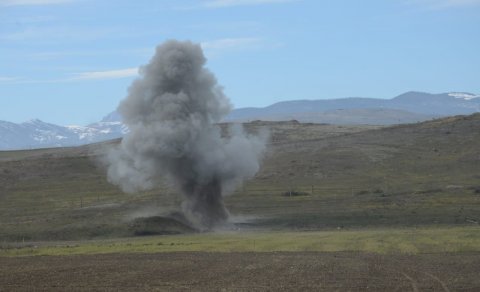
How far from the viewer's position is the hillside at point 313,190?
89.8 m

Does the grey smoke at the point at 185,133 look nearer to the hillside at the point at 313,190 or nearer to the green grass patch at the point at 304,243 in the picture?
the hillside at the point at 313,190

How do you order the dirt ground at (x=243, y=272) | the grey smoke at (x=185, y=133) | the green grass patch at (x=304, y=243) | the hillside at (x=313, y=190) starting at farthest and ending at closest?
the grey smoke at (x=185, y=133) < the hillside at (x=313, y=190) < the green grass patch at (x=304, y=243) < the dirt ground at (x=243, y=272)

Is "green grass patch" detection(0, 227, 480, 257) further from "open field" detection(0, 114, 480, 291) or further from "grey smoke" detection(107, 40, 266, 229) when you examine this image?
"grey smoke" detection(107, 40, 266, 229)

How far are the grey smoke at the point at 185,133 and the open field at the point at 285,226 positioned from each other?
4397 millimetres

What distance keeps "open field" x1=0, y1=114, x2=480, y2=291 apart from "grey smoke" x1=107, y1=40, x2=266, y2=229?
4.40 metres

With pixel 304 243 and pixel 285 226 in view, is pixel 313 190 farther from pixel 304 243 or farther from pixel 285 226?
pixel 304 243

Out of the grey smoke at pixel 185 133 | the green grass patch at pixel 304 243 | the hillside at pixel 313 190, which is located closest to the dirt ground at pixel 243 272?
the green grass patch at pixel 304 243

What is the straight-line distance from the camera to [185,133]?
314 feet

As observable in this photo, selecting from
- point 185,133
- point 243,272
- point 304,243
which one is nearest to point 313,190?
point 185,133

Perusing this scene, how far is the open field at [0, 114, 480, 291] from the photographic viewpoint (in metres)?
49.9

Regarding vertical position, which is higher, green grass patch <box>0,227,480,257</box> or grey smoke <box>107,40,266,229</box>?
grey smoke <box>107,40,266,229</box>

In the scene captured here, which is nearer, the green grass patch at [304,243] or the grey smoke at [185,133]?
the green grass patch at [304,243]

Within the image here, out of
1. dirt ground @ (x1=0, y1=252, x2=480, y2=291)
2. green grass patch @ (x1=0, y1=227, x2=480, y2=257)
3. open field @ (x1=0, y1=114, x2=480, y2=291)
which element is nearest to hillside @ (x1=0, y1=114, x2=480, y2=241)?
open field @ (x1=0, y1=114, x2=480, y2=291)

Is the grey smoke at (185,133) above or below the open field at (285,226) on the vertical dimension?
above
